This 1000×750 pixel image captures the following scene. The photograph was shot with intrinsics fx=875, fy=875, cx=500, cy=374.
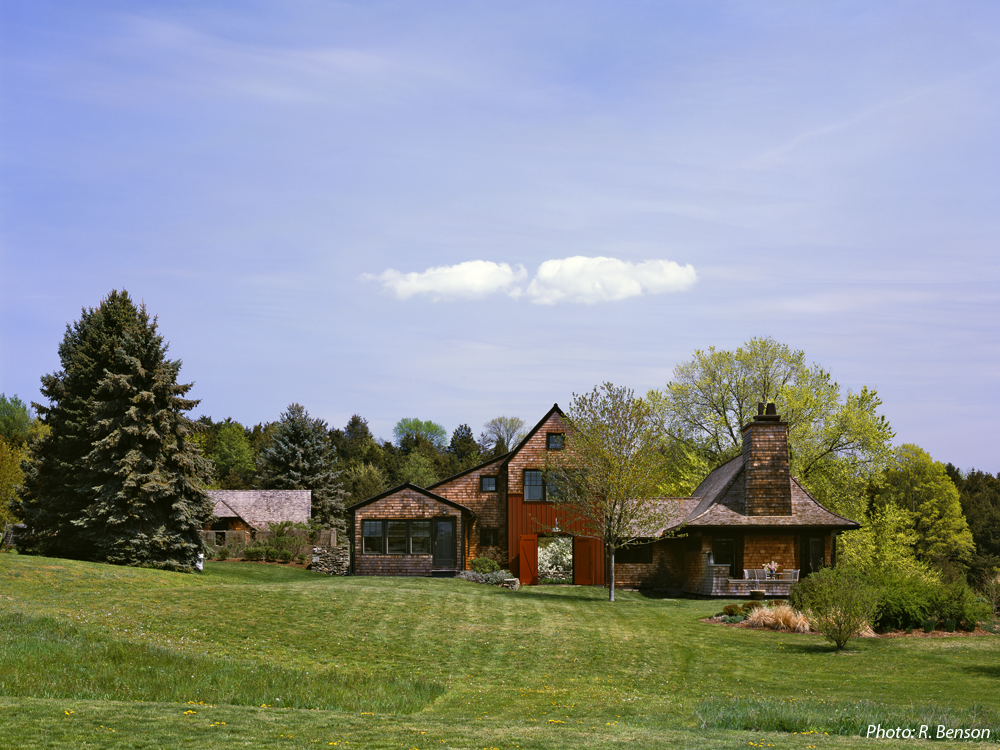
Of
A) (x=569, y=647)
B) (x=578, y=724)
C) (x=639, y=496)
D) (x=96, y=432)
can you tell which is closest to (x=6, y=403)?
(x=96, y=432)

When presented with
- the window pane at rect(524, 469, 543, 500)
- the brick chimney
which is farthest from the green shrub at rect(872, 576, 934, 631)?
the window pane at rect(524, 469, 543, 500)

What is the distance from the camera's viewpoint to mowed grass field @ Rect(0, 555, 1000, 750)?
1106cm

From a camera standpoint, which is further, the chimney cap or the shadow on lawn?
the chimney cap

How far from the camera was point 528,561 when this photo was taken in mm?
41094

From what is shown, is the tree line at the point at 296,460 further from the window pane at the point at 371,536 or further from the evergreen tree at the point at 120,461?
the window pane at the point at 371,536

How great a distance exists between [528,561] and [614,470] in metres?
9.25

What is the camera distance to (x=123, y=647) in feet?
58.3

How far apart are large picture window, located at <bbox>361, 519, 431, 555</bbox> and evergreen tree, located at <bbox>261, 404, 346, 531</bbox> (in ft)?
77.1

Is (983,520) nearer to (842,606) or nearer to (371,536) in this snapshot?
(371,536)

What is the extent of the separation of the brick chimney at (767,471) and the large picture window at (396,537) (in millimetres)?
15129

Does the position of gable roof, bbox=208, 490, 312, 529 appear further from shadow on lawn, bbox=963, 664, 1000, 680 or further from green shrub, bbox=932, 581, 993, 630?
shadow on lawn, bbox=963, 664, 1000, 680

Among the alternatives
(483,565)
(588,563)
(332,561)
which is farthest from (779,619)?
(332,561)

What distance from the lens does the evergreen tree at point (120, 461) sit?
34312 mm

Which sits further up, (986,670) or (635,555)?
(635,555)
